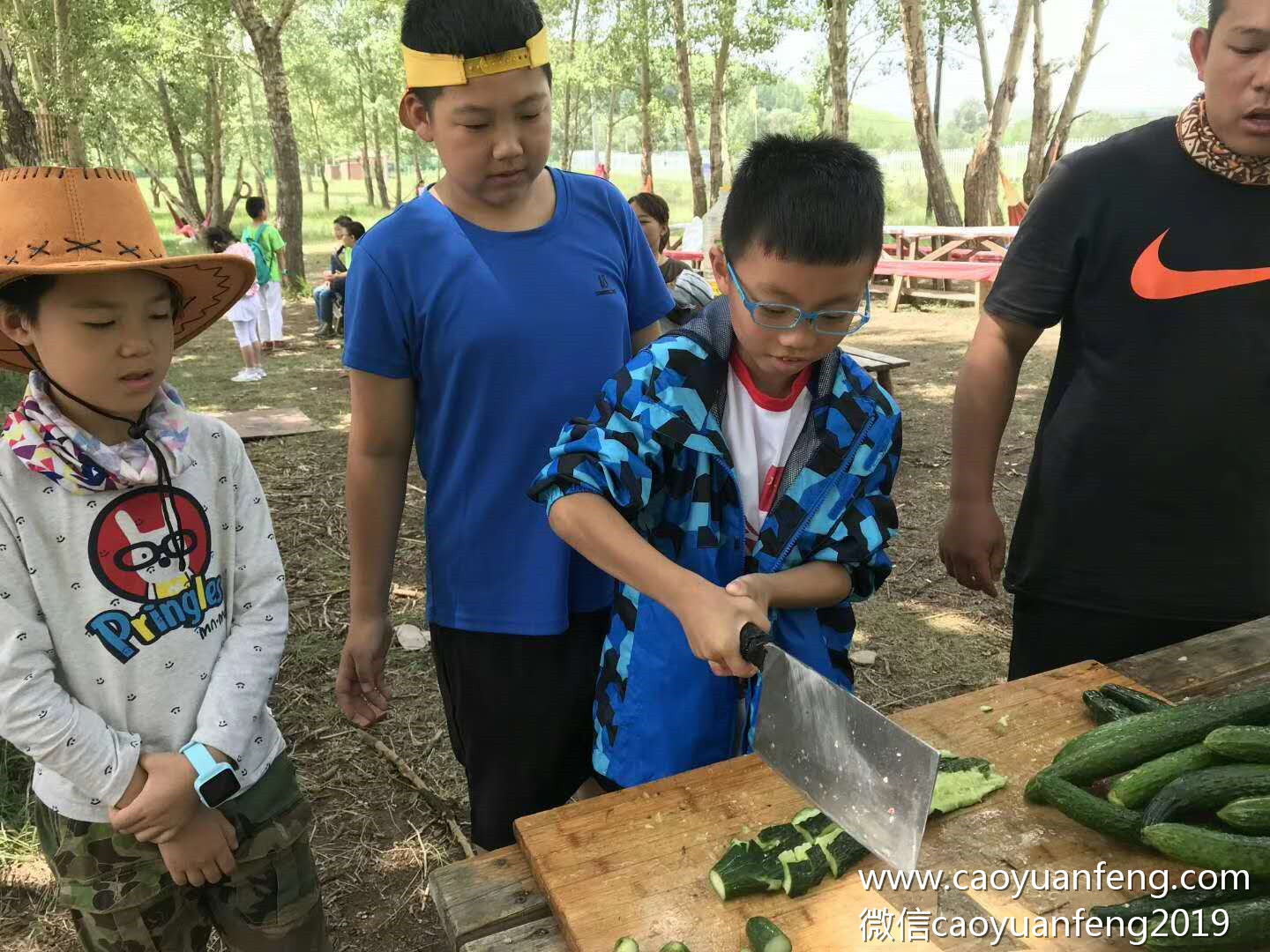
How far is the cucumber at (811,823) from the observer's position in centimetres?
161

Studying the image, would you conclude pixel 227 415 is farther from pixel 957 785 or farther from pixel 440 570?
pixel 957 785

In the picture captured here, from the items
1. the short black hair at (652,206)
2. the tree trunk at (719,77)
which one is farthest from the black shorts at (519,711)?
the tree trunk at (719,77)

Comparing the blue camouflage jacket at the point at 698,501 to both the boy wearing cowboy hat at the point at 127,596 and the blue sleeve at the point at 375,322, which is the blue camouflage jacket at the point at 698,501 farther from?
the boy wearing cowboy hat at the point at 127,596

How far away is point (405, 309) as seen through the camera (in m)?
1.91

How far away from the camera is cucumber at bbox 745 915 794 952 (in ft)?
4.58

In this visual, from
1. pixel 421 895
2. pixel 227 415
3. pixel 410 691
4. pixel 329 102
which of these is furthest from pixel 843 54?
pixel 329 102

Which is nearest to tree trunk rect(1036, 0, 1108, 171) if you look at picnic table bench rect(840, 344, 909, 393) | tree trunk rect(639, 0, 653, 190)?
tree trunk rect(639, 0, 653, 190)

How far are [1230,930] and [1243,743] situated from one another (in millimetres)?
397

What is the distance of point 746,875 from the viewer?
1.51 metres

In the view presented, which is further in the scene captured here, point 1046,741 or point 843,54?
point 843,54

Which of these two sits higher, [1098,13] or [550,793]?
[1098,13]

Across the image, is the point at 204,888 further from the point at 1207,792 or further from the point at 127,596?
the point at 1207,792

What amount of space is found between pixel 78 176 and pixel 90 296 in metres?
0.27

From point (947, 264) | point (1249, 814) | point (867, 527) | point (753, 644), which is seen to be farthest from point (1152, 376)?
point (947, 264)
